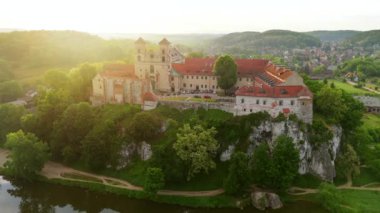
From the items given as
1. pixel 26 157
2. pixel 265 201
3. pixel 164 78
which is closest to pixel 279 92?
pixel 265 201

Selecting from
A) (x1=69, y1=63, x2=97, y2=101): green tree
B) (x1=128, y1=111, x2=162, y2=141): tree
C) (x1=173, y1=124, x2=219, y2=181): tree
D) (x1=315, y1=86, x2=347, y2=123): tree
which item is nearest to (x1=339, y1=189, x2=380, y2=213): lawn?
(x1=315, y1=86, x2=347, y2=123): tree

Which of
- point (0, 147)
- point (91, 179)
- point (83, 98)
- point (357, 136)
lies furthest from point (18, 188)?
point (357, 136)

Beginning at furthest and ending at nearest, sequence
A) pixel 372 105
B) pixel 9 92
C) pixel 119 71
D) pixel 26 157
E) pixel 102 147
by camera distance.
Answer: pixel 9 92 < pixel 372 105 < pixel 119 71 < pixel 102 147 < pixel 26 157

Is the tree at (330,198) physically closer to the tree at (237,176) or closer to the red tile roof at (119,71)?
the tree at (237,176)

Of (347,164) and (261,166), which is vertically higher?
(261,166)

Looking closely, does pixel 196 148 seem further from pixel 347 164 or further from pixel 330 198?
pixel 347 164

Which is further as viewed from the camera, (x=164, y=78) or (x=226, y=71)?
(x=164, y=78)
